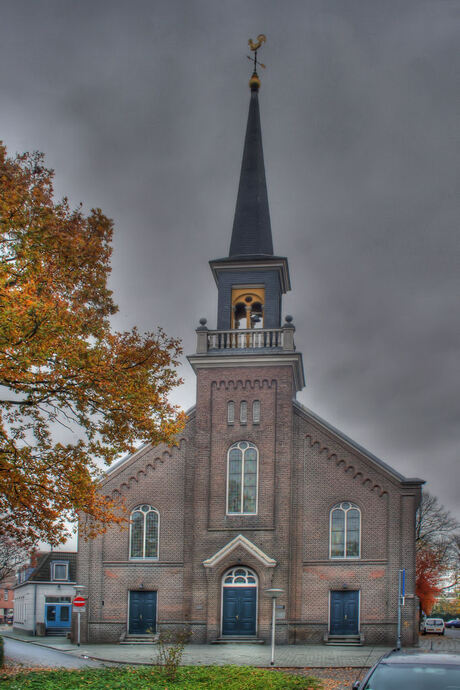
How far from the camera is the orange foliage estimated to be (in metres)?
61.3

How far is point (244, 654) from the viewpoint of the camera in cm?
2777

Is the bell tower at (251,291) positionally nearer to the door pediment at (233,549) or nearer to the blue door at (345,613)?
the door pediment at (233,549)

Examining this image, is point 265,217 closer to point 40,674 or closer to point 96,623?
point 96,623

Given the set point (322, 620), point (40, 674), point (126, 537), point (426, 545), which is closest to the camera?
point (40, 674)

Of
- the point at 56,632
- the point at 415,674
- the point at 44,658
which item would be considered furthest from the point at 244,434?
the point at 415,674

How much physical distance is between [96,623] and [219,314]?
14763 mm

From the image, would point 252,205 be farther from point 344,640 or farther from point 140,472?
point 344,640

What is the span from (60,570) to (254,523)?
20.2 metres

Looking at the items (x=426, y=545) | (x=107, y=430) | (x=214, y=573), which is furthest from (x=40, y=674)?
(x=426, y=545)

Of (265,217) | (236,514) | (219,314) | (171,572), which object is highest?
(265,217)

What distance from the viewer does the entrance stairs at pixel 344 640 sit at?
1233 inches

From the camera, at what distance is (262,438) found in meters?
34.1

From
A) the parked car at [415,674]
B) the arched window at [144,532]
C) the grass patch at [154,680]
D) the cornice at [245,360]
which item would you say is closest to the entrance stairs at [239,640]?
the arched window at [144,532]

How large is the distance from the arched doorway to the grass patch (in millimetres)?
13802
